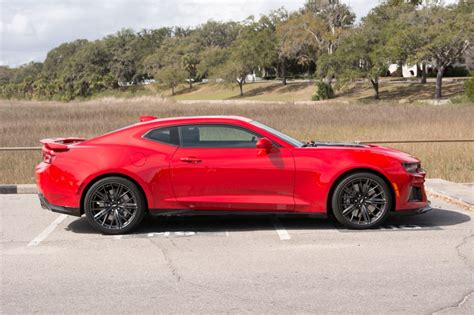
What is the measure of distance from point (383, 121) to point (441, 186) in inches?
668

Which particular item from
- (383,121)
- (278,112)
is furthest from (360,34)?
(383,121)

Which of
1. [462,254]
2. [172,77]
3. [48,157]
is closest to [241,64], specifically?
[172,77]

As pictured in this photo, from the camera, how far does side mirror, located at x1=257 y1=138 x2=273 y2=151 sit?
7754 millimetres

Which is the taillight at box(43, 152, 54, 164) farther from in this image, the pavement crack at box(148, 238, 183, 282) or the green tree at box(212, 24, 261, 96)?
the green tree at box(212, 24, 261, 96)

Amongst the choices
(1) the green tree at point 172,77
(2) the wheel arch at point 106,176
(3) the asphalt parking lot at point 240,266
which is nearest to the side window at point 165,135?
(2) the wheel arch at point 106,176

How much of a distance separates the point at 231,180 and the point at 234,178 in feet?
0.14

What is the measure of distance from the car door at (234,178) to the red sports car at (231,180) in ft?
0.04

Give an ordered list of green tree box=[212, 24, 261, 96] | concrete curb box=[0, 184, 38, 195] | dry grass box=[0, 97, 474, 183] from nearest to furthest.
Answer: concrete curb box=[0, 184, 38, 195] → dry grass box=[0, 97, 474, 183] → green tree box=[212, 24, 261, 96]

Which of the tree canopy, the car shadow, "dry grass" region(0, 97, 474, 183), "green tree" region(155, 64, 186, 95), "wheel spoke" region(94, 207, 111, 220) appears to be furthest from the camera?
"green tree" region(155, 64, 186, 95)

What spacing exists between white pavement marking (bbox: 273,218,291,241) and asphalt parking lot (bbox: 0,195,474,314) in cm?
1

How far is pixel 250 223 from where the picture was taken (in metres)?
8.68

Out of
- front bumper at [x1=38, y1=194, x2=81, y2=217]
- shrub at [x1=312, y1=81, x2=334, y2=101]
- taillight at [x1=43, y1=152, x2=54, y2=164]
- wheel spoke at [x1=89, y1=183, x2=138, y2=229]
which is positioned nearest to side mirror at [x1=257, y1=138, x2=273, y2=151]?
wheel spoke at [x1=89, y1=183, x2=138, y2=229]

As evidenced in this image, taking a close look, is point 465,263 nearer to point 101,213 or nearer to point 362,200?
point 362,200

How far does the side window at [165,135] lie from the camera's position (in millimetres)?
8039
